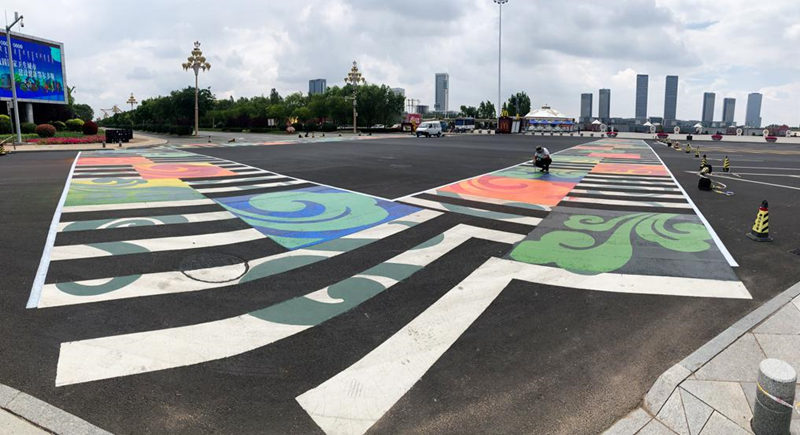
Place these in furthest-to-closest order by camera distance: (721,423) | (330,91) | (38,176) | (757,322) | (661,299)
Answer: (330,91), (38,176), (661,299), (757,322), (721,423)

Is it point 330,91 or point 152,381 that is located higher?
point 330,91

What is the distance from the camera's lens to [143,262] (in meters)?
7.36

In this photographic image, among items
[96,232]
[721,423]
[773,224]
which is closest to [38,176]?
[96,232]

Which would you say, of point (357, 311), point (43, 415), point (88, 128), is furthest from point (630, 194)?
point (88, 128)

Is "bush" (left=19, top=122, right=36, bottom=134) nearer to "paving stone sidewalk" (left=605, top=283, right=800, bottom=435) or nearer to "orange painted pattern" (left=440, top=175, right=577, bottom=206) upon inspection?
"orange painted pattern" (left=440, top=175, right=577, bottom=206)

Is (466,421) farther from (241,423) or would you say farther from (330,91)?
(330,91)

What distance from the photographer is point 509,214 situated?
453 inches

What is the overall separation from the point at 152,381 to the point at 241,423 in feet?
3.74

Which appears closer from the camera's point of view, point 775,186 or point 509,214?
point 509,214

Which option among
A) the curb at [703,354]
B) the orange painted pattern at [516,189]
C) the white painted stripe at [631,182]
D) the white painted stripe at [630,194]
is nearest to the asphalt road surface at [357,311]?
the curb at [703,354]

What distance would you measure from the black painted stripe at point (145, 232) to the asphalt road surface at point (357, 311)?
6cm

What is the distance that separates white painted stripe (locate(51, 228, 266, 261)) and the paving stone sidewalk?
23.3 ft

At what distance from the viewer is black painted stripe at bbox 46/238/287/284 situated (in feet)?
22.2

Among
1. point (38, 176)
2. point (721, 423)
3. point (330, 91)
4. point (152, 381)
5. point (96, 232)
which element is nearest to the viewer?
point (721, 423)
